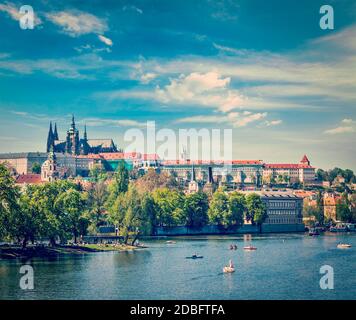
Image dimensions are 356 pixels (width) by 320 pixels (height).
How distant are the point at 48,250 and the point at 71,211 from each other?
5255mm

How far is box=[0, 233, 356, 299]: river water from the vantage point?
27.9 metres

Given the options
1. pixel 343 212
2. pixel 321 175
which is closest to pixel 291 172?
pixel 321 175

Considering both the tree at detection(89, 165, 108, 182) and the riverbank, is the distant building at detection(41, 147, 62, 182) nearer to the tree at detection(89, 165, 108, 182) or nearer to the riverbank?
the tree at detection(89, 165, 108, 182)

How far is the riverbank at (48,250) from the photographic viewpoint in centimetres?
3738

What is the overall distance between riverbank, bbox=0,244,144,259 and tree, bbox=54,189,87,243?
133 cm

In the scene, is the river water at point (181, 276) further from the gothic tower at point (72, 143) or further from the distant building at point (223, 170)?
the distant building at point (223, 170)

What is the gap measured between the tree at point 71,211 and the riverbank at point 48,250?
4.38ft

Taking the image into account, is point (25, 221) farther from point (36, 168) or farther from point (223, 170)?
point (223, 170)

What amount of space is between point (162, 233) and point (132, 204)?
1655 cm

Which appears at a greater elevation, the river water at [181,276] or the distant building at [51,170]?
the distant building at [51,170]

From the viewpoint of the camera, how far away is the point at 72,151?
112375 millimetres

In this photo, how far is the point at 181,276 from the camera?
33.1 meters

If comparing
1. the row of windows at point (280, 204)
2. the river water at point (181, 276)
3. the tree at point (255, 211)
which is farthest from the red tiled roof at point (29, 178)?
the river water at point (181, 276)
